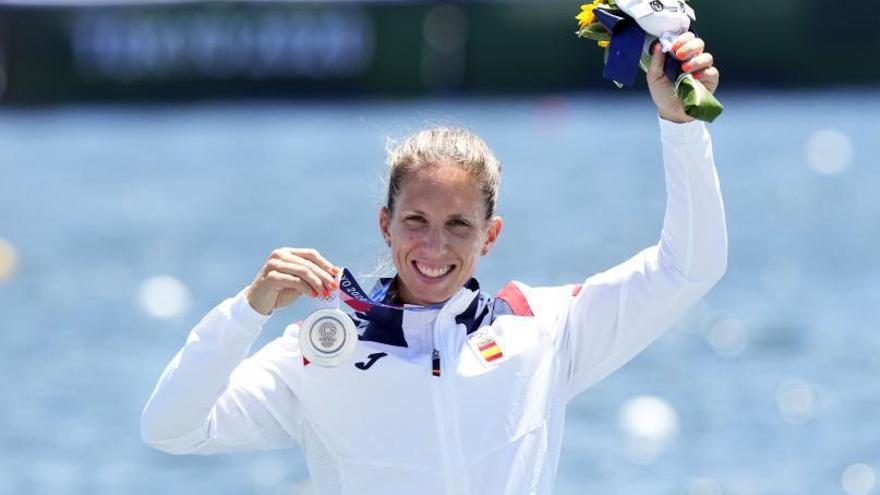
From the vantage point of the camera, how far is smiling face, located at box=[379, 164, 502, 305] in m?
3.57

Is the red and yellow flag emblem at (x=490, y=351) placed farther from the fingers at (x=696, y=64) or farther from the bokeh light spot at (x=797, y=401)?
the bokeh light spot at (x=797, y=401)

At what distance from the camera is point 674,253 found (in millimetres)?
3643

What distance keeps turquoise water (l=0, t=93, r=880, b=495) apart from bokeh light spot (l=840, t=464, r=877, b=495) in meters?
0.02

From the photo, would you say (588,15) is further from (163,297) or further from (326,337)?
(163,297)

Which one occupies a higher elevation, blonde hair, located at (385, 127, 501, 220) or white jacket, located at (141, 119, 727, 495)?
blonde hair, located at (385, 127, 501, 220)

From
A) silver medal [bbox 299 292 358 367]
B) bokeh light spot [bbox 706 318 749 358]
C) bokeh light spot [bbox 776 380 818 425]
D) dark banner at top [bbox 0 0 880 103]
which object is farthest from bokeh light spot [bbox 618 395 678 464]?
dark banner at top [bbox 0 0 880 103]

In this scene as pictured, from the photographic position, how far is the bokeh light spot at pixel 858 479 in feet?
28.7

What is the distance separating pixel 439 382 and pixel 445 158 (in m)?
0.46

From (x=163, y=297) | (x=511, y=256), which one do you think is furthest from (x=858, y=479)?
(x=511, y=256)

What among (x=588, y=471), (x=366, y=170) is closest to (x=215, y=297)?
(x=588, y=471)

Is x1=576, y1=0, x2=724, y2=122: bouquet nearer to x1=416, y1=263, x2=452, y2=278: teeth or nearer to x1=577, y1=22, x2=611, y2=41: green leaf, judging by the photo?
x1=577, y1=22, x2=611, y2=41: green leaf

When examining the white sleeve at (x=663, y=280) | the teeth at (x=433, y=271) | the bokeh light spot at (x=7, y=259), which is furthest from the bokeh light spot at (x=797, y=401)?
the bokeh light spot at (x=7, y=259)

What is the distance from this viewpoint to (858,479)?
29.2 feet

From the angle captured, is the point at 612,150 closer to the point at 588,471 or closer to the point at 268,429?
the point at 588,471
